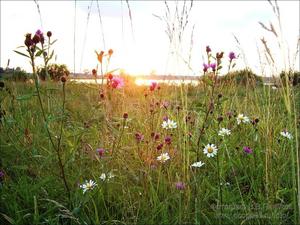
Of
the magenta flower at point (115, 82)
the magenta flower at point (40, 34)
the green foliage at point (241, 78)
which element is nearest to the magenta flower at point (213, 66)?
the magenta flower at point (115, 82)

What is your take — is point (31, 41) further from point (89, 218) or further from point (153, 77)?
point (153, 77)

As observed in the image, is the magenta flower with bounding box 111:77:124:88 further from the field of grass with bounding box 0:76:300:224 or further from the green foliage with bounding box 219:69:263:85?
the green foliage with bounding box 219:69:263:85

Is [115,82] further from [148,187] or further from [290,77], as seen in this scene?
[290,77]

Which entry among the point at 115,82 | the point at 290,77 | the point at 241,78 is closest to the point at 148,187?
the point at 115,82

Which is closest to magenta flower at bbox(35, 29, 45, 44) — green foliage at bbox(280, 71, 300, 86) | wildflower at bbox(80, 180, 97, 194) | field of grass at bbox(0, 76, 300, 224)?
field of grass at bbox(0, 76, 300, 224)

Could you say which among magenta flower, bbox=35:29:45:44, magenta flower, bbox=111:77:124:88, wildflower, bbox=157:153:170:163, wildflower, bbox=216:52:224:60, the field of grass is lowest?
the field of grass

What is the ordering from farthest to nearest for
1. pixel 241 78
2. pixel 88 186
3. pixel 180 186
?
pixel 241 78
pixel 88 186
pixel 180 186

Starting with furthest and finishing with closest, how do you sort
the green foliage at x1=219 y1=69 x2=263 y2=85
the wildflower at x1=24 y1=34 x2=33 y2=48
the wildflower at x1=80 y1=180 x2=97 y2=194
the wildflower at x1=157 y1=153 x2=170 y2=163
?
the green foliage at x1=219 y1=69 x2=263 y2=85
the wildflower at x1=157 y1=153 x2=170 y2=163
the wildflower at x1=80 y1=180 x2=97 y2=194
the wildflower at x1=24 y1=34 x2=33 y2=48

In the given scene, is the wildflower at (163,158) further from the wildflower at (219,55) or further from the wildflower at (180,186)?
the wildflower at (219,55)

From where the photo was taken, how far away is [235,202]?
145cm

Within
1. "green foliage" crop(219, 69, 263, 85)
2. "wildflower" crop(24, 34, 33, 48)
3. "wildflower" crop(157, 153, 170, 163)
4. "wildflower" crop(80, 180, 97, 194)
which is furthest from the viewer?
"green foliage" crop(219, 69, 263, 85)

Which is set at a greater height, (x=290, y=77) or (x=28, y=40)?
(x=28, y=40)

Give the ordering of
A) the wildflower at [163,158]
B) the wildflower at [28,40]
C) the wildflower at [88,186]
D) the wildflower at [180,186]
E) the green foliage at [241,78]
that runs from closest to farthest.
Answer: the wildflower at [28,40]
the wildflower at [180,186]
the wildflower at [88,186]
the wildflower at [163,158]
the green foliage at [241,78]

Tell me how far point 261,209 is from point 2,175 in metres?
1.08
